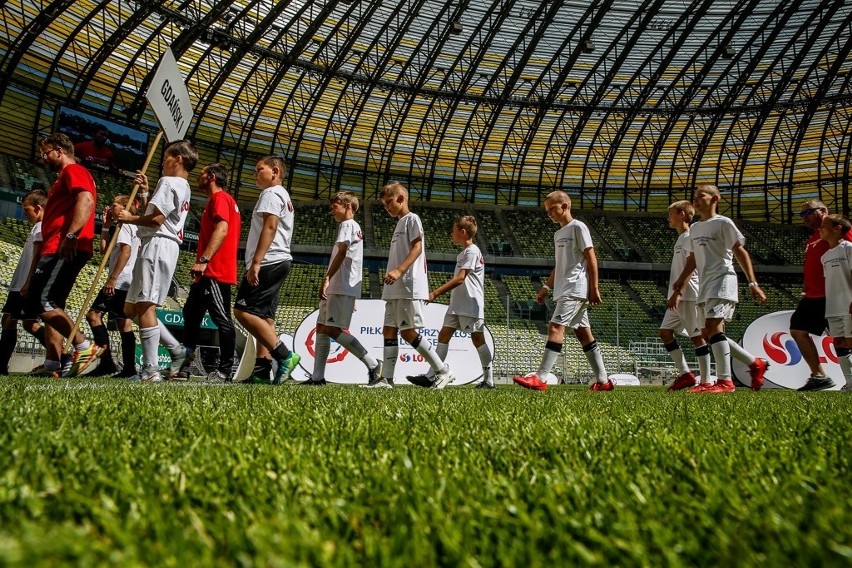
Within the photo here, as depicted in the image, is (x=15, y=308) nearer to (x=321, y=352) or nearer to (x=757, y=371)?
(x=321, y=352)

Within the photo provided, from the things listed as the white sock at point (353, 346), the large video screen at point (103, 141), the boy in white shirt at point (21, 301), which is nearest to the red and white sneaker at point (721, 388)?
the white sock at point (353, 346)

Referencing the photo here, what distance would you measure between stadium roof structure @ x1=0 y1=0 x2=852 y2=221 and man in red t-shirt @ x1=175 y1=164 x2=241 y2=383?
51.8ft

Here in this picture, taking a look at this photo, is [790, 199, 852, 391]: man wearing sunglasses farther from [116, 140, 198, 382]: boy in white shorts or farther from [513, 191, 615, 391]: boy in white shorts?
[116, 140, 198, 382]: boy in white shorts

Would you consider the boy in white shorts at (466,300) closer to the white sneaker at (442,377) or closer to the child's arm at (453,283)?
the child's arm at (453,283)

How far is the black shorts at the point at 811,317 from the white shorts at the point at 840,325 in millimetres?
195

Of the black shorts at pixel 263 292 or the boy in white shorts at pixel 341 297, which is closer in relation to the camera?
the black shorts at pixel 263 292

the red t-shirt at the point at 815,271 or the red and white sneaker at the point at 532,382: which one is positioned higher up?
the red t-shirt at the point at 815,271

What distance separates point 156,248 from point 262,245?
2.78 feet

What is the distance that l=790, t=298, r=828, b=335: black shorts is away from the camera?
→ 7.11 m

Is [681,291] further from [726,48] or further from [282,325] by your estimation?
[726,48]

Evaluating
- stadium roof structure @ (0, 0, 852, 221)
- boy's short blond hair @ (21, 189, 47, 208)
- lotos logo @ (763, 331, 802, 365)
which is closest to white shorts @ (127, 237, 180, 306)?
boy's short blond hair @ (21, 189, 47, 208)

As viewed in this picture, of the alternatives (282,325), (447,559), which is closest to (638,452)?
(447,559)

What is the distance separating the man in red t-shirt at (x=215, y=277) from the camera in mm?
5430

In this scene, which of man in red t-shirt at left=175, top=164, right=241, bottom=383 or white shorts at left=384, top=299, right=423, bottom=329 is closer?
man in red t-shirt at left=175, top=164, right=241, bottom=383
